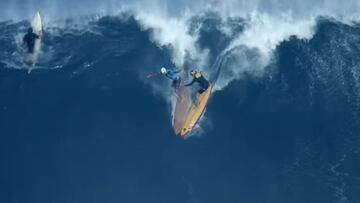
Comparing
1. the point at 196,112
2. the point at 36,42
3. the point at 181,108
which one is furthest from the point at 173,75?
the point at 36,42

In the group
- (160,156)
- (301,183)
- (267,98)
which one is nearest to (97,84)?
(160,156)

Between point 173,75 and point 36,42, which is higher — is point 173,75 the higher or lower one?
the lower one

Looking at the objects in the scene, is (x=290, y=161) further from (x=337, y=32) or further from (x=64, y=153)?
(x=64, y=153)

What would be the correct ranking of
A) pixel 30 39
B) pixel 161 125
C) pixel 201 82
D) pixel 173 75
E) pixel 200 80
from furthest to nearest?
pixel 30 39 → pixel 173 75 → pixel 201 82 → pixel 161 125 → pixel 200 80

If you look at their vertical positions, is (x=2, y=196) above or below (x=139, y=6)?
below

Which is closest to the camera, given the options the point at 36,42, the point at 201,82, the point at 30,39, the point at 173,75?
the point at 201,82

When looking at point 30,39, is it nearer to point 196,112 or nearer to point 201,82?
point 201,82

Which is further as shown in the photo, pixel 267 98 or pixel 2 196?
pixel 267 98
